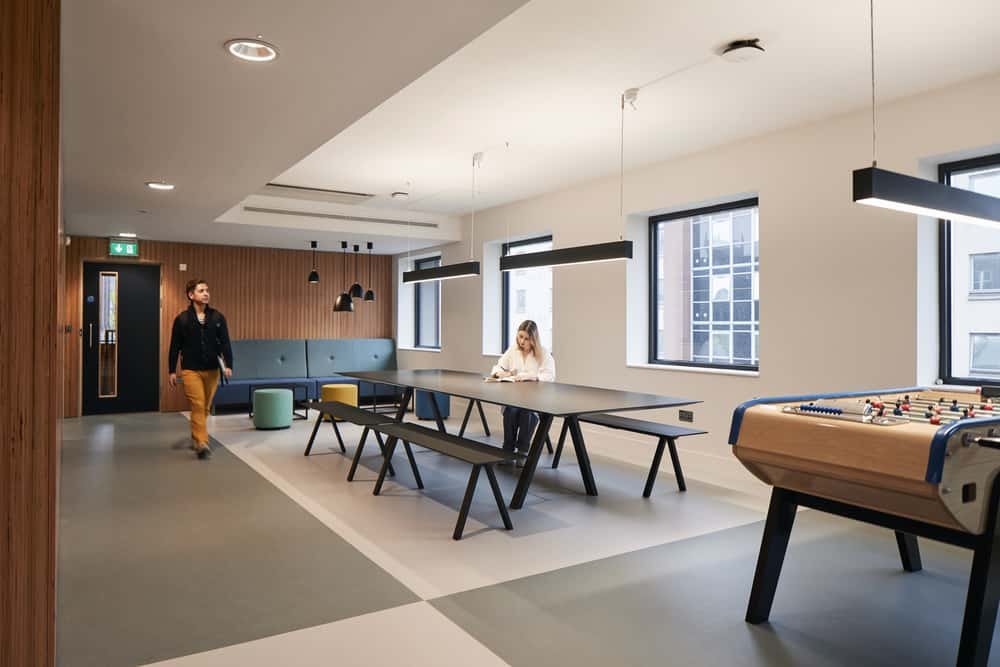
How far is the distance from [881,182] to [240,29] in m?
2.51

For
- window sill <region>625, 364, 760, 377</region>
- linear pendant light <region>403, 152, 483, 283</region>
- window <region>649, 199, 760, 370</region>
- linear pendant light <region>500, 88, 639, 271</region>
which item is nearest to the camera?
linear pendant light <region>500, 88, 639, 271</region>

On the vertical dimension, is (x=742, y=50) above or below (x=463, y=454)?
above

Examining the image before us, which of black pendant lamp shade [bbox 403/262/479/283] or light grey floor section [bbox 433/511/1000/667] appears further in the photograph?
black pendant lamp shade [bbox 403/262/479/283]

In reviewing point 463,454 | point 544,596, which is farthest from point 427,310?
point 544,596

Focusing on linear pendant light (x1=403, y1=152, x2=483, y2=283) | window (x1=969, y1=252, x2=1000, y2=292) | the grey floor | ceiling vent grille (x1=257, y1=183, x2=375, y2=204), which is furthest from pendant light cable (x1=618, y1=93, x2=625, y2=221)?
the grey floor

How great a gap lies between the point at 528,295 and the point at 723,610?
18.5 ft

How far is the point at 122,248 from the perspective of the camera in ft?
29.0

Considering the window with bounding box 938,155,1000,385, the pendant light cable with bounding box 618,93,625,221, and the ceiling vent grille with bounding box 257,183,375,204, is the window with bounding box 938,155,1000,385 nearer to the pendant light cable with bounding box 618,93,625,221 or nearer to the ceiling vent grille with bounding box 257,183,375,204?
the pendant light cable with bounding box 618,93,625,221

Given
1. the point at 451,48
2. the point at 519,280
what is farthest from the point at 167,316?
the point at 451,48

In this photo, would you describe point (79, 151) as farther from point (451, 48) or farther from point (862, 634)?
point (862, 634)

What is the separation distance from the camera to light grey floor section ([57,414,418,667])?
8.43ft

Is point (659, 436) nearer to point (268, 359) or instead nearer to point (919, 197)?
point (919, 197)

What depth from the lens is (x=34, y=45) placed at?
5.87 ft

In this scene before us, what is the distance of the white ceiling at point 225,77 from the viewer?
2.50 meters
